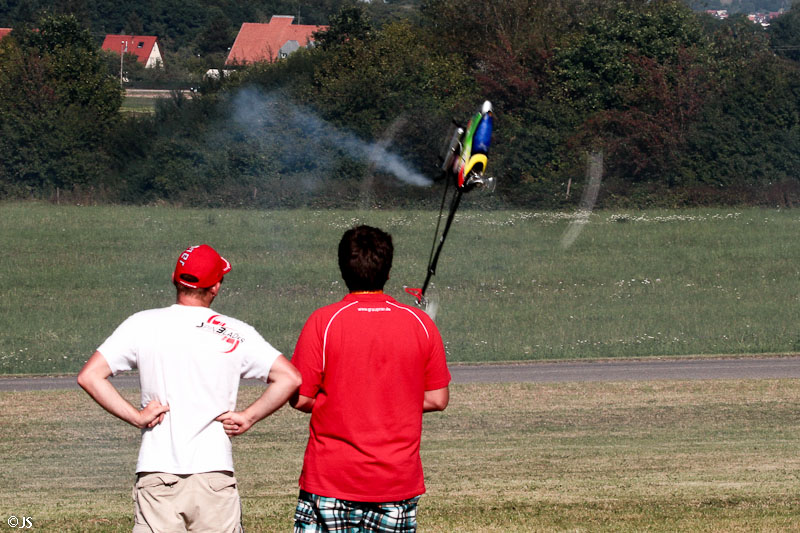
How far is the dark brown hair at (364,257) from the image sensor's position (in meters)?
4.14

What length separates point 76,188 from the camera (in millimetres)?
49750

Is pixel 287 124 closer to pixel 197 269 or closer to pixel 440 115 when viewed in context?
pixel 440 115

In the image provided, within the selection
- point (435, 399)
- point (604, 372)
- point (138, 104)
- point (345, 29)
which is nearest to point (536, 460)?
point (435, 399)

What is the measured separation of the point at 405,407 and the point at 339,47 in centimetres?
4305

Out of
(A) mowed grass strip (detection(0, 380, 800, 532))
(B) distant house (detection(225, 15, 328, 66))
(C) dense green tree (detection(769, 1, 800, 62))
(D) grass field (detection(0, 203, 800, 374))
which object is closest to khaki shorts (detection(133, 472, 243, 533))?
(A) mowed grass strip (detection(0, 380, 800, 532))

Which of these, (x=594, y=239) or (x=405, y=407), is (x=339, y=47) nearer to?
(x=594, y=239)

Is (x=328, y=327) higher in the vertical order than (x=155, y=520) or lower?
higher

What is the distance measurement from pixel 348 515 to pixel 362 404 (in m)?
0.40

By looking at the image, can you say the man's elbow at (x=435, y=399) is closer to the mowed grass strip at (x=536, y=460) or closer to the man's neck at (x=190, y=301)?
the man's neck at (x=190, y=301)

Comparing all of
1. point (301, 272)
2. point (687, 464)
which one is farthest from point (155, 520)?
point (301, 272)

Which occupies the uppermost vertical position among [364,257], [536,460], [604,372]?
[364,257]

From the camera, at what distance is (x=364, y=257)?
4145mm

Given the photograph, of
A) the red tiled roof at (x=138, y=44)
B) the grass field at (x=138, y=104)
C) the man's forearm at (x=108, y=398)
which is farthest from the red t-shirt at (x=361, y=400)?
the red tiled roof at (x=138, y=44)

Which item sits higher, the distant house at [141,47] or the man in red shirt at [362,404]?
the man in red shirt at [362,404]
